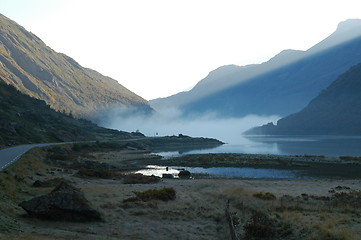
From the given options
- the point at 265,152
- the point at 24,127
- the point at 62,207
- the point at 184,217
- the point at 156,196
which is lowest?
the point at 184,217

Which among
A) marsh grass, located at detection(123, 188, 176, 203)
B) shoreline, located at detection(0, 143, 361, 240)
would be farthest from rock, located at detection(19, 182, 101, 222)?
marsh grass, located at detection(123, 188, 176, 203)

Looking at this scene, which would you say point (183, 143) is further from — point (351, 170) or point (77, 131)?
point (351, 170)

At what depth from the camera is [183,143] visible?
18350cm

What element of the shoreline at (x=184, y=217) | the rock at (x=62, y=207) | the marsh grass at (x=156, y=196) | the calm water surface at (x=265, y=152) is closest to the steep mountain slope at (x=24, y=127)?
the calm water surface at (x=265, y=152)

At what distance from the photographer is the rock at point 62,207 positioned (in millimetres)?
18281

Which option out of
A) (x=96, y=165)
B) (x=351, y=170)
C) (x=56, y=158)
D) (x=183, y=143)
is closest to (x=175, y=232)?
(x=96, y=165)

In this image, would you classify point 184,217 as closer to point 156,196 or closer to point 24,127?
point 156,196

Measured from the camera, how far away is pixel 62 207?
18531mm

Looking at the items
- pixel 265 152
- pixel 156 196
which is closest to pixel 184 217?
pixel 156 196

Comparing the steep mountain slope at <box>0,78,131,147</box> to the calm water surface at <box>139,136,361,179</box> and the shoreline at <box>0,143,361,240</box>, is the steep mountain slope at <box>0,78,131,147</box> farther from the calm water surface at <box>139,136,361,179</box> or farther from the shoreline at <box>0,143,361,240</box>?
the shoreline at <box>0,143,361,240</box>

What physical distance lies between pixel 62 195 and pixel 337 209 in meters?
19.2

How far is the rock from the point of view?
60.0 ft

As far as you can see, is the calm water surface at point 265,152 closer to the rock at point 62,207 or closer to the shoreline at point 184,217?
the shoreline at point 184,217

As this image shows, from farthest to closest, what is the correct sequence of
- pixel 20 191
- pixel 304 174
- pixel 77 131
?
1. pixel 77 131
2. pixel 304 174
3. pixel 20 191
